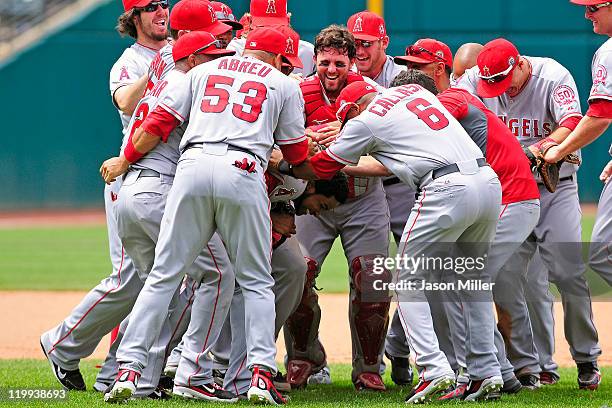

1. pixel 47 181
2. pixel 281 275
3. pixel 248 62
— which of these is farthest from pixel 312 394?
pixel 47 181

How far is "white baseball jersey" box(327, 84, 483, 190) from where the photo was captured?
4.75 meters

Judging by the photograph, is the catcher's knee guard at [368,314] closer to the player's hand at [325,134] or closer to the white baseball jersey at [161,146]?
the player's hand at [325,134]

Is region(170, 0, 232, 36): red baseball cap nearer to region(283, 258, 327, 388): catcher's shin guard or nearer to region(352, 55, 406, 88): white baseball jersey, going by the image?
region(352, 55, 406, 88): white baseball jersey

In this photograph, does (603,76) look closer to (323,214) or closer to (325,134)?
(325,134)

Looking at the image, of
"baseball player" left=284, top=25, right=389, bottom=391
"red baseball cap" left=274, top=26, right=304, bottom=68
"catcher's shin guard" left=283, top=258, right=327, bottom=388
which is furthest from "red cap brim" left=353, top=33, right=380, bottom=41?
"catcher's shin guard" left=283, top=258, right=327, bottom=388

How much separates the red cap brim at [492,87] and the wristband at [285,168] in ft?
4.15

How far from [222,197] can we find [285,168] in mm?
624

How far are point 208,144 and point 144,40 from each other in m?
1.56

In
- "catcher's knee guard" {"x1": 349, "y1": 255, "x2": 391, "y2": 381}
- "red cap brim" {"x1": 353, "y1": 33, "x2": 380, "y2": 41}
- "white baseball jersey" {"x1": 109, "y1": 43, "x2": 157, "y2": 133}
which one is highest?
"red cap brim" {"x1": 353, "y1": 33, "x2": 380, "y2": 41}

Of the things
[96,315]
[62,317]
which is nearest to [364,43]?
[96,315]

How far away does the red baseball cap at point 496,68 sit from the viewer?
5.50 meters

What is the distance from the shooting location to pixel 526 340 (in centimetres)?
559

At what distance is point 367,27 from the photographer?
634cm

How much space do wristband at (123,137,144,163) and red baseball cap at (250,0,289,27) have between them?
1642 mm
